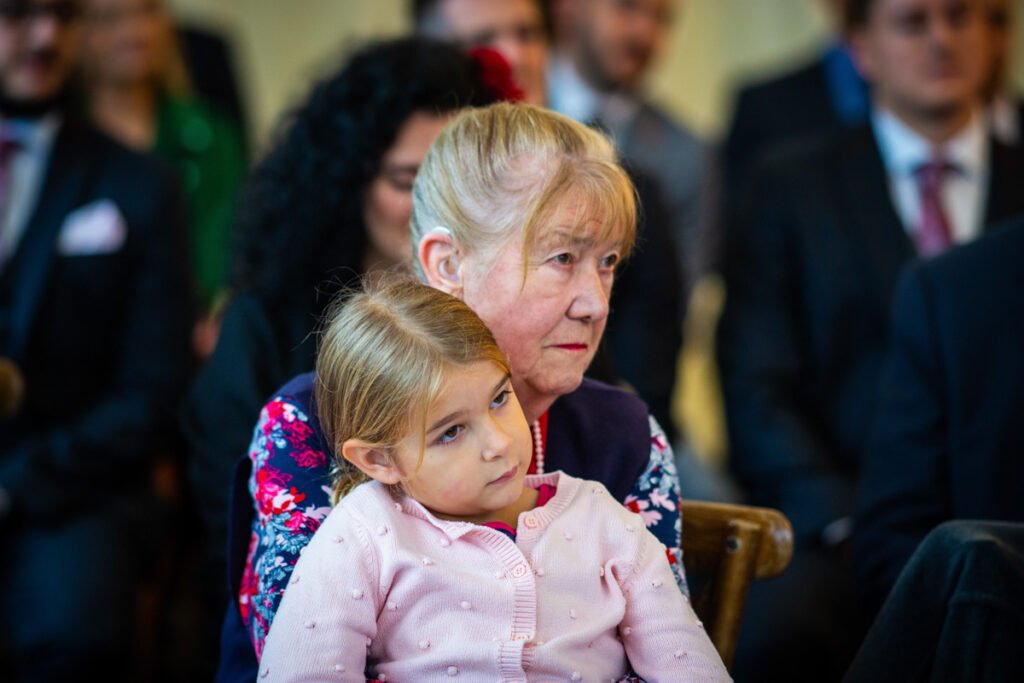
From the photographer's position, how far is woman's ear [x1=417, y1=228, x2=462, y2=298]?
1.48m

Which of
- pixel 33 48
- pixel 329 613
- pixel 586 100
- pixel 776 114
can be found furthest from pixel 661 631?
pixel 776 114

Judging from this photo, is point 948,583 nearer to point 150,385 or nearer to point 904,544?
point 904,544

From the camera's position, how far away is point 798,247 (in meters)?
2.81

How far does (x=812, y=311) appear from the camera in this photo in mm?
2781

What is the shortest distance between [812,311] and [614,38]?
1.30m

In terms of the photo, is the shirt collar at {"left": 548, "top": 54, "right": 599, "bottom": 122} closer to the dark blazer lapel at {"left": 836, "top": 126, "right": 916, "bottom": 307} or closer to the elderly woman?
the dark blazer lapel at {"left": 836, "top": 126, "right": 916, "bottom": 307}

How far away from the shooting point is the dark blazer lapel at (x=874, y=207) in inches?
107

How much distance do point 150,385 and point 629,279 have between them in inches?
42.4

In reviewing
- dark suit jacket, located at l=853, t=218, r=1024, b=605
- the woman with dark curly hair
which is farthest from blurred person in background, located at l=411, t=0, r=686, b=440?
dark suit jacket, located at l=853, t=218, r=1024, b=605

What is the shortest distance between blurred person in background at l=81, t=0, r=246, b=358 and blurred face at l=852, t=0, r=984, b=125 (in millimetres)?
1852

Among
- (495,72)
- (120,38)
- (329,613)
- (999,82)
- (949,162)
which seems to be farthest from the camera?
(120,38)

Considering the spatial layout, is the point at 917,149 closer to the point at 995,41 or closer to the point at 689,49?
the point at 995,41

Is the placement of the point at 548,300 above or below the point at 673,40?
below

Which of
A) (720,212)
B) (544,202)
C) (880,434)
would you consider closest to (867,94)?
(720,212)
